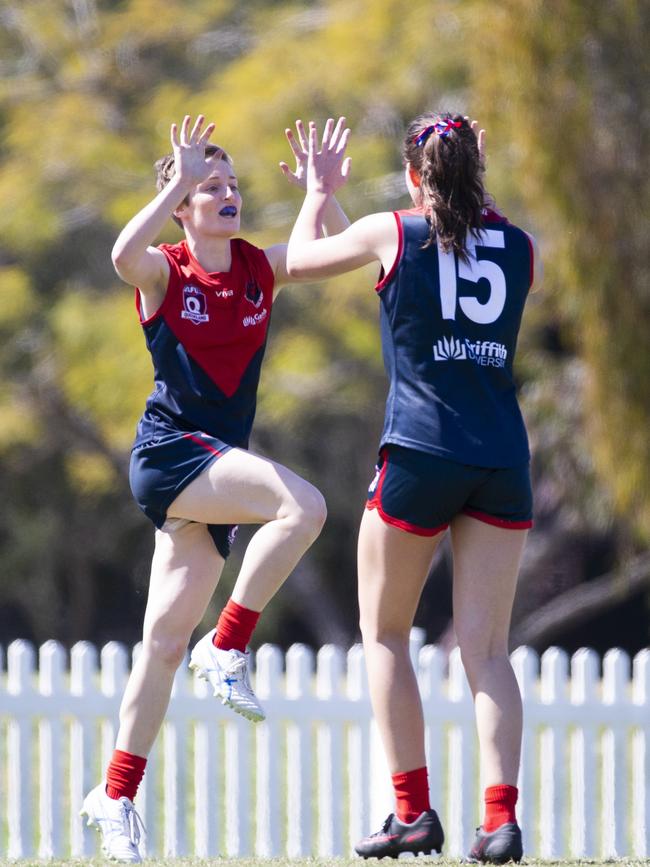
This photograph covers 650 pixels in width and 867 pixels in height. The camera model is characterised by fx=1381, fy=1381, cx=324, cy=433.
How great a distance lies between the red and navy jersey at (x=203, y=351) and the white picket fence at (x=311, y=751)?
3.09 m

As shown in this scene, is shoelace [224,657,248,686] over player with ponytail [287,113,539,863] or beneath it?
beneath

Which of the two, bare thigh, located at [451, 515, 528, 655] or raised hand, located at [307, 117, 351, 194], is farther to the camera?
raised hand, located at [307, 117, 351, 194]

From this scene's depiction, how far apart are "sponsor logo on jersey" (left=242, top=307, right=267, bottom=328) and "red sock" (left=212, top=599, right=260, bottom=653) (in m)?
0.79

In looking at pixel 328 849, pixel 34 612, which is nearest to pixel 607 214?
pixel 328 849

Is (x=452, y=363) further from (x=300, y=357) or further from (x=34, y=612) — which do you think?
(x=34, y=612)

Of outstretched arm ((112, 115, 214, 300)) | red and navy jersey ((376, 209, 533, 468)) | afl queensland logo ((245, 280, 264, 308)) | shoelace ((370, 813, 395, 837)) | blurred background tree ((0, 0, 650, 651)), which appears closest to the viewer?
red and navy jersey ((376, 209, 533, 468))

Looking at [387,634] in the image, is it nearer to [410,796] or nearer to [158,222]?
[410,796]

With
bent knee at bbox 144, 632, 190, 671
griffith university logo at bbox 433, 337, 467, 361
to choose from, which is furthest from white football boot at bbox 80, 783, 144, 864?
griffith university logo at bbox 433, 337, 467, 361

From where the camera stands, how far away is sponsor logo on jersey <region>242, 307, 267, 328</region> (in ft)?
13.0

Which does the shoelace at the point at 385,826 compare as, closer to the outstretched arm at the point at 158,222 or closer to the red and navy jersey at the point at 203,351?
the red and navy jersey at the point at 203,351

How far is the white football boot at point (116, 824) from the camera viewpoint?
383 centimetres

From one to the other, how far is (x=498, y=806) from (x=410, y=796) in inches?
9.7

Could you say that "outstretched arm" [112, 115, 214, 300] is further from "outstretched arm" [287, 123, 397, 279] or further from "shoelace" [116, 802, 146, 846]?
"shoelace" [116, 802, 146, 846]

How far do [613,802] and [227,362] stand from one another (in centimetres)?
418
